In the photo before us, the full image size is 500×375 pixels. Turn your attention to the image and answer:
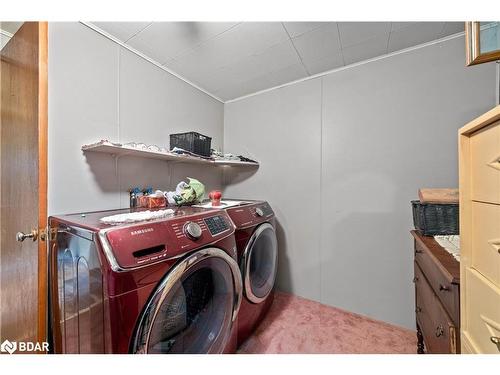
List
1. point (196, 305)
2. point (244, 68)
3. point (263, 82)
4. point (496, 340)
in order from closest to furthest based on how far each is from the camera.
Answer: point (496, 340), point (196, 305), point (244, 68), point (263, 82)

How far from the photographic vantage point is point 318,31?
130 cm

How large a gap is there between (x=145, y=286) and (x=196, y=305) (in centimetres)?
46

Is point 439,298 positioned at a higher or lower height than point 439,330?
higher

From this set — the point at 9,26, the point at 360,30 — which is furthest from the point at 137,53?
the point at 360,30

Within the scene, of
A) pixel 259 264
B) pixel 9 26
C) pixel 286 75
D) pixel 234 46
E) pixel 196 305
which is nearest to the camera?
pixel 196 305

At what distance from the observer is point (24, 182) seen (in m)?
0.96

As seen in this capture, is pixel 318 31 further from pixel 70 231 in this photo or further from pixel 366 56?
pixel 70 231

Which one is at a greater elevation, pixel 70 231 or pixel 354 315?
pixel 70 231

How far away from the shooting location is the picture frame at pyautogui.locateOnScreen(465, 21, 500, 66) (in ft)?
2.30

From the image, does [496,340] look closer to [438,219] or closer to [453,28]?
[438,219]

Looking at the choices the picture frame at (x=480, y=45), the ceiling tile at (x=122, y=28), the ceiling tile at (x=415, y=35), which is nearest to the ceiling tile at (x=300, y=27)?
the ceiling tile at (x=415, y=35)

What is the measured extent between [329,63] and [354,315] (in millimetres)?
2116
